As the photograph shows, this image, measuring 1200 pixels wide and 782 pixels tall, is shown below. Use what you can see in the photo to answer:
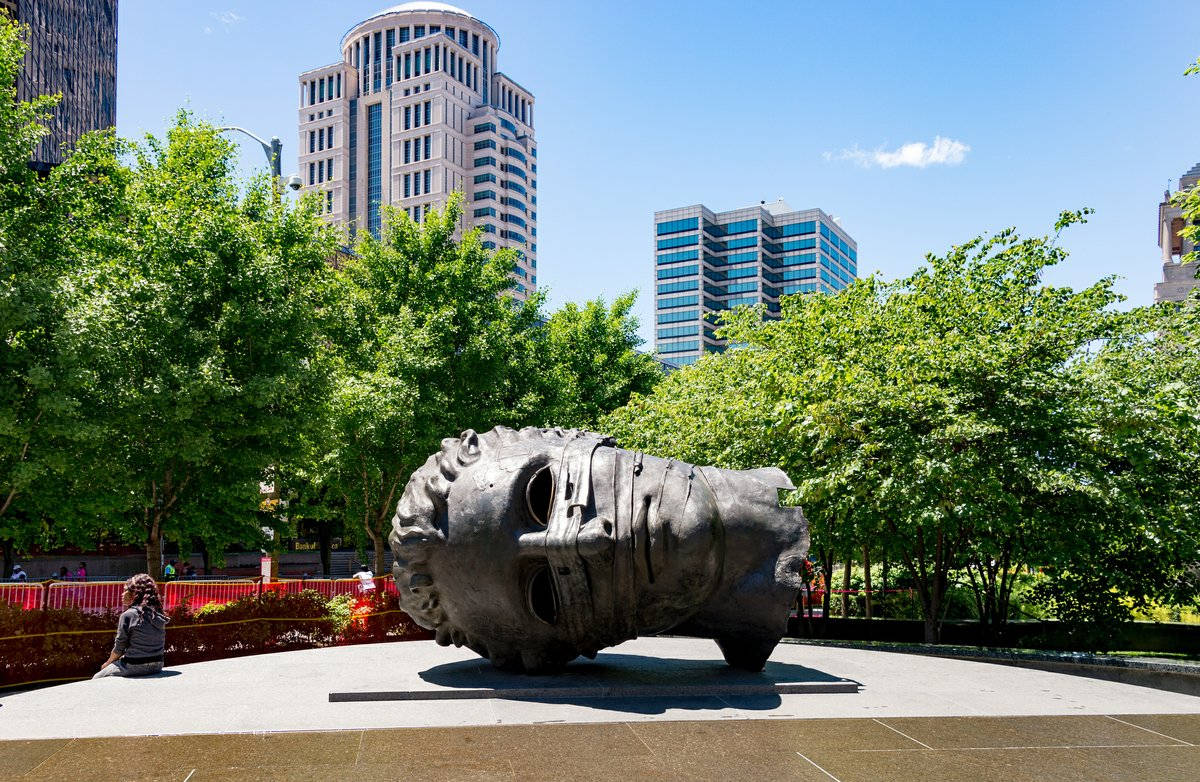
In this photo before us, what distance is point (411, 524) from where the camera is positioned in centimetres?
935

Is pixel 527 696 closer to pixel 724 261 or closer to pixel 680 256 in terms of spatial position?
pixel 680 256

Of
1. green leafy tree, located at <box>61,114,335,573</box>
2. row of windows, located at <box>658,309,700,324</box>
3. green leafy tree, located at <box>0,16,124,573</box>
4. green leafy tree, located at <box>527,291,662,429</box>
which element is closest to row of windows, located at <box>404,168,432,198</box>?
row of windows, located at <box>658,309,700,324</box>

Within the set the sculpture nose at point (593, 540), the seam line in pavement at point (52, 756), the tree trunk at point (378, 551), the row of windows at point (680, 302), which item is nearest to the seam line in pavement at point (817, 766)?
the sculpture nose at point (593, 540)

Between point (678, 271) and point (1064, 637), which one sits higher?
point (678, 271)

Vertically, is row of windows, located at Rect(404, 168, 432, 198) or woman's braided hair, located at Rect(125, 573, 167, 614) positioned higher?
row of windows, located at Rect(404, 168, 432, 198)

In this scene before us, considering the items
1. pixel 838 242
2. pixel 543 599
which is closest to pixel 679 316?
pixel 838 242

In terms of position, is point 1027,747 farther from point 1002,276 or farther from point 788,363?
point 1002,276

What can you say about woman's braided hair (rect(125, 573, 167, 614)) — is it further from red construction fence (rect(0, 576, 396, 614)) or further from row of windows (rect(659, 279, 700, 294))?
row of windows (rect(659, 279, 700, 294))

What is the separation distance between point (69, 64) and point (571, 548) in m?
53.5

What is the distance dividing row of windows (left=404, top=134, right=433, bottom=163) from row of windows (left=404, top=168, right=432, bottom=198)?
6.99 ft

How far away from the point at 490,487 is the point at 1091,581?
1446 centimetres

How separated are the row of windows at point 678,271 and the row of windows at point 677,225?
24.1 feet

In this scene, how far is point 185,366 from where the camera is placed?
1898 cm

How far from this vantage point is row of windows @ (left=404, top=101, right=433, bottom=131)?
13975cm
